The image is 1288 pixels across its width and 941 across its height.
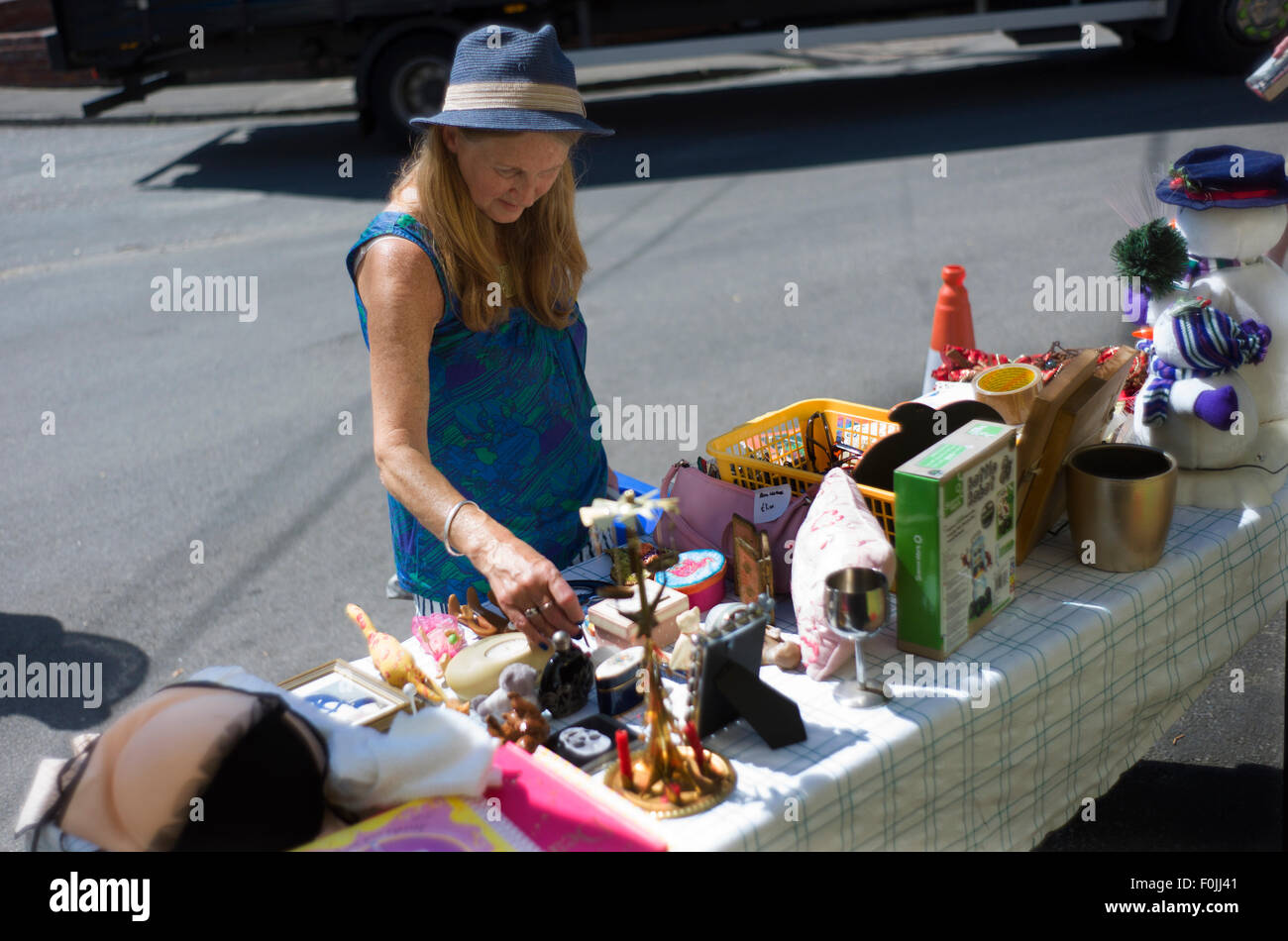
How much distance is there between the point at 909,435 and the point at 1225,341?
24.0 inches

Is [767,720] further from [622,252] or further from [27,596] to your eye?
[622,252]

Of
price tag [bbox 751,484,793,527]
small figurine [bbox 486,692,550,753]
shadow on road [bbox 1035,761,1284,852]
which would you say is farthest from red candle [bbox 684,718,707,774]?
shadow on road [bbox 1035,761,1284,852]

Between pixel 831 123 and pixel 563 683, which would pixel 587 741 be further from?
pixel 831 123

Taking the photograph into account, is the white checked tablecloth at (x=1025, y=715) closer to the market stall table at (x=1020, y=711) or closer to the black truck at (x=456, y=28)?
the market stall table at (x=1020, y=711)

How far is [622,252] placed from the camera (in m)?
7.51

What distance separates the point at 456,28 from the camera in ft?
32.6

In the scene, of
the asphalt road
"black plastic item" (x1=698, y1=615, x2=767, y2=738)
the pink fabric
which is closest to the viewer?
"black plastic item" (x1=698, y1=615, x2=767, y2=738)

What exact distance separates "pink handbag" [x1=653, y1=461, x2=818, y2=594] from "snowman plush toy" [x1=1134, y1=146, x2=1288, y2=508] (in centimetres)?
74

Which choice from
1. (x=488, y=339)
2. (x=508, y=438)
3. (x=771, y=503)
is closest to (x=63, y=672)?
(x=508, y=438)

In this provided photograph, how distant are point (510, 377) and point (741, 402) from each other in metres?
3.24

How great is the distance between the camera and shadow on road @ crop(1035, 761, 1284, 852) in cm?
271

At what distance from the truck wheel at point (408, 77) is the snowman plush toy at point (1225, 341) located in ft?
28.7

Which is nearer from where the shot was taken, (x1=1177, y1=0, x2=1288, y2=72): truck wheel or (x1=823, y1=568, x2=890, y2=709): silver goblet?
(x1=823, y1=568, x2=890, y2=709): silver goblet

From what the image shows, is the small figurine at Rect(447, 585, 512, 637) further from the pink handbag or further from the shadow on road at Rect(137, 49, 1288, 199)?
the shadow on road at Rect(137, 49, 1288, 199)
